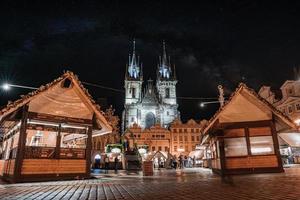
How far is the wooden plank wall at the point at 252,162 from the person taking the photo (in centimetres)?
1338

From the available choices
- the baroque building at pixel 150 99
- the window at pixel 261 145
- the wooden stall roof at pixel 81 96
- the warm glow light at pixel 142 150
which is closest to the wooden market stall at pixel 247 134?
the window at pixel 261 145

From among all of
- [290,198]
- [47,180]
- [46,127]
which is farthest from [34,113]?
[290,198]

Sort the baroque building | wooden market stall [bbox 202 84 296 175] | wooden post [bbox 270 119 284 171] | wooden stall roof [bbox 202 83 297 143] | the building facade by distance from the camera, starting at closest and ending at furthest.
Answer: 1. wooden post [bbox 270 119 284 171]
2. wooden stall roof [bbox 202 83 297 143]
3. wooden market stall [bbox 202 84 296 175]
4. the building facade
5. the baroque building

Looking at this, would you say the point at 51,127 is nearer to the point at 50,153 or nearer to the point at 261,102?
the point at 50,153

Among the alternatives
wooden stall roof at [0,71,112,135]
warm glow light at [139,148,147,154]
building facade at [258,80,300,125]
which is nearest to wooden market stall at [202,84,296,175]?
wooden stall roof at [0,71,112,135]

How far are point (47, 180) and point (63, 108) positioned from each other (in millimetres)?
3722

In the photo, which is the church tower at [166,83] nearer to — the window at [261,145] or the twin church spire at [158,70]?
the twin church spire at [158,70]

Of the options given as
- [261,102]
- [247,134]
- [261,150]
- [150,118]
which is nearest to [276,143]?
[261,150]

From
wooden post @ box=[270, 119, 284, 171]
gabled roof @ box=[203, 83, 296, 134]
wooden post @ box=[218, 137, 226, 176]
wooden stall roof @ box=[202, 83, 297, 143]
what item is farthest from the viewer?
wooden post @ box=[218, 137, 226, 176]

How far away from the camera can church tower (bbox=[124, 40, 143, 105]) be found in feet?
308

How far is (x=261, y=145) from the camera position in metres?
13.6

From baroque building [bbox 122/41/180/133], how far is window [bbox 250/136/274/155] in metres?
67.4

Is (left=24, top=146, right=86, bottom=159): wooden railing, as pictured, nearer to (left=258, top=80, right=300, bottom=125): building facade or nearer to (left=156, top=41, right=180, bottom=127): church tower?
(left=258, top=80, right=300, bottom=125): building facade

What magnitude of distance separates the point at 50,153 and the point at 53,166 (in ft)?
2.17
